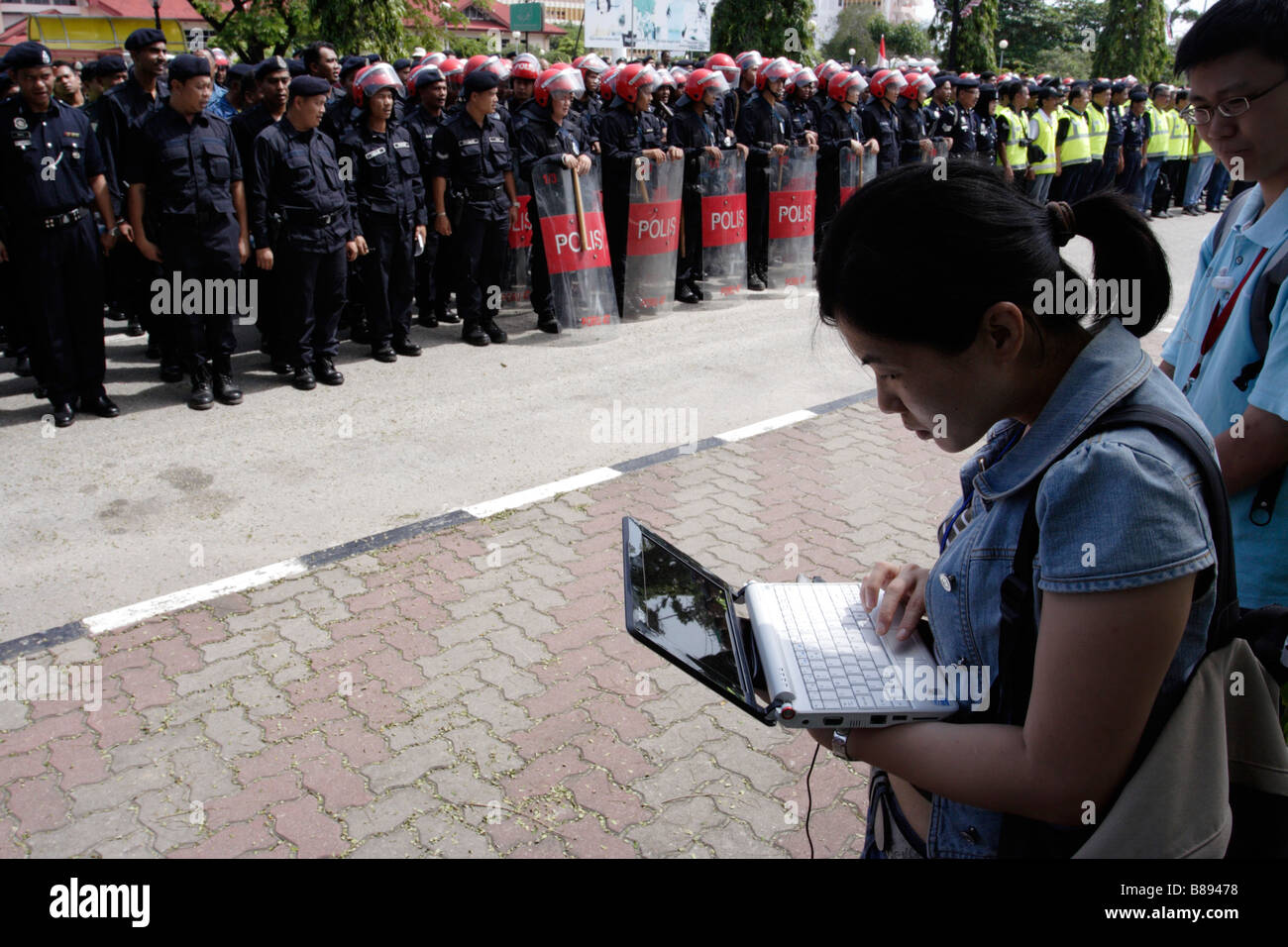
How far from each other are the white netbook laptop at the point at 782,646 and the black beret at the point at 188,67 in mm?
5917

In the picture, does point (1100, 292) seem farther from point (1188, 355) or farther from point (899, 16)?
point (899, 16)

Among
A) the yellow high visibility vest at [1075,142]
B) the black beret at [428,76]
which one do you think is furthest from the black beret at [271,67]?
the yellow high visibility vest at [1075,142]

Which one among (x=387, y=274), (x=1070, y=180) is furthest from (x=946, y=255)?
(x=1070, y=180)

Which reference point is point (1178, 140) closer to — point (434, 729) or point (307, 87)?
point (307, 87)

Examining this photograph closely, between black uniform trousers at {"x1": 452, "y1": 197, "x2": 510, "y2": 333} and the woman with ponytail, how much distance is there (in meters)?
7.55

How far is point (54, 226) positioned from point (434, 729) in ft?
15.6

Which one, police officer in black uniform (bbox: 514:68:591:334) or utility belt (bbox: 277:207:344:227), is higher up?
police officer in black uniform (bbox: 514:68:591:334)

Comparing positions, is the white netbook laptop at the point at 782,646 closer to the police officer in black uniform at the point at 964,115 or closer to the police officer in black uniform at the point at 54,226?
the police officer in black uniform at the point at 54,226

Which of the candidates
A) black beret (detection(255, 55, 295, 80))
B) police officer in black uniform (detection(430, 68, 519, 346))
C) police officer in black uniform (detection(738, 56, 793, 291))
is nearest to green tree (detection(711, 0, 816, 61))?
police officer in black uniform (detection(738, 56, 793, 291))

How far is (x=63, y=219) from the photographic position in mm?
6480

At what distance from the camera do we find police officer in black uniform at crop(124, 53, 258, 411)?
21.6ft

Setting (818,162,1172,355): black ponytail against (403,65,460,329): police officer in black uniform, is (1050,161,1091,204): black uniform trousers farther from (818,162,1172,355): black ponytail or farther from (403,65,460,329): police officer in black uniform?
(818,162,1172,355): black ponytail

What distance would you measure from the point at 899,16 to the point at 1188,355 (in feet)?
314
